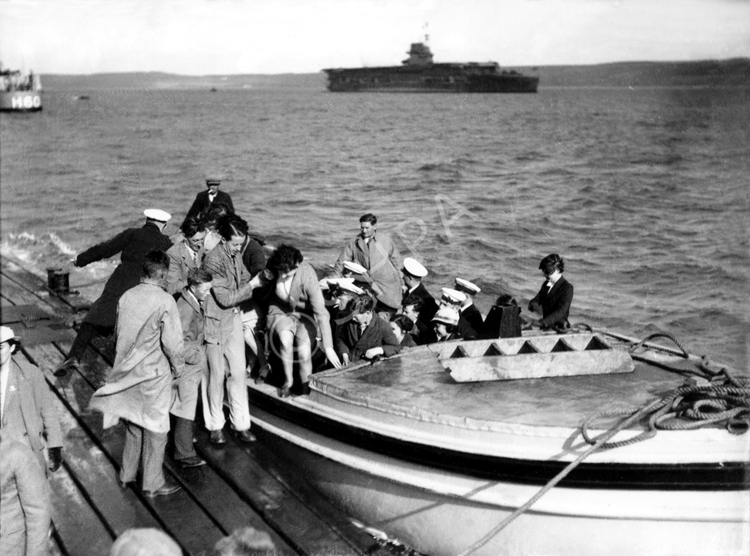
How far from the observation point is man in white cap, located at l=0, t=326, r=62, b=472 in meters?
4.16

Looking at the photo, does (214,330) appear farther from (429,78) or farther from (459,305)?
(429,78)

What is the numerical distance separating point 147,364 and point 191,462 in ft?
3.51

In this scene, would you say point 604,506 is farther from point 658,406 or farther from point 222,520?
point 222,520

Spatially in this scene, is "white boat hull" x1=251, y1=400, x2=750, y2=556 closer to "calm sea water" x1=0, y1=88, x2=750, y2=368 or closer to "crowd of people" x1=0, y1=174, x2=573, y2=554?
"crowd of people" x1=0, y1=174, x2=573, y2=554

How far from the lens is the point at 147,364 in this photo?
16.4 feet

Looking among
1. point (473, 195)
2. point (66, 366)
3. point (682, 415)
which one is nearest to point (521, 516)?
point (682, 415)

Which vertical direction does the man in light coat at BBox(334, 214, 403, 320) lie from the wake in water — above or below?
above

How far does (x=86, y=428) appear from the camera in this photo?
20.6ft

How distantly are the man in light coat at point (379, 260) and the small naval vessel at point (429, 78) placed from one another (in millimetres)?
69440

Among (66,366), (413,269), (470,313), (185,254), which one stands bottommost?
(66,366)

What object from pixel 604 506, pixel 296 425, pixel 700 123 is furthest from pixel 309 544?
pixel 700 123

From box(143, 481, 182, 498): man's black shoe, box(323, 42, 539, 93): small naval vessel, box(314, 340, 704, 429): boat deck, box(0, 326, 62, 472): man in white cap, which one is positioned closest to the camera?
box(0, 326, 62, 472): man in white cap

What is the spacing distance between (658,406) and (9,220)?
87.9 ft

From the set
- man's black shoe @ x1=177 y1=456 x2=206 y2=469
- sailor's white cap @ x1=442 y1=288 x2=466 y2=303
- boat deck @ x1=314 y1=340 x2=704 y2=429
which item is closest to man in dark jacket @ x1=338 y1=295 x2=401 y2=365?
boat deck @ x1=314 y1=340 x2=704 y2=429
